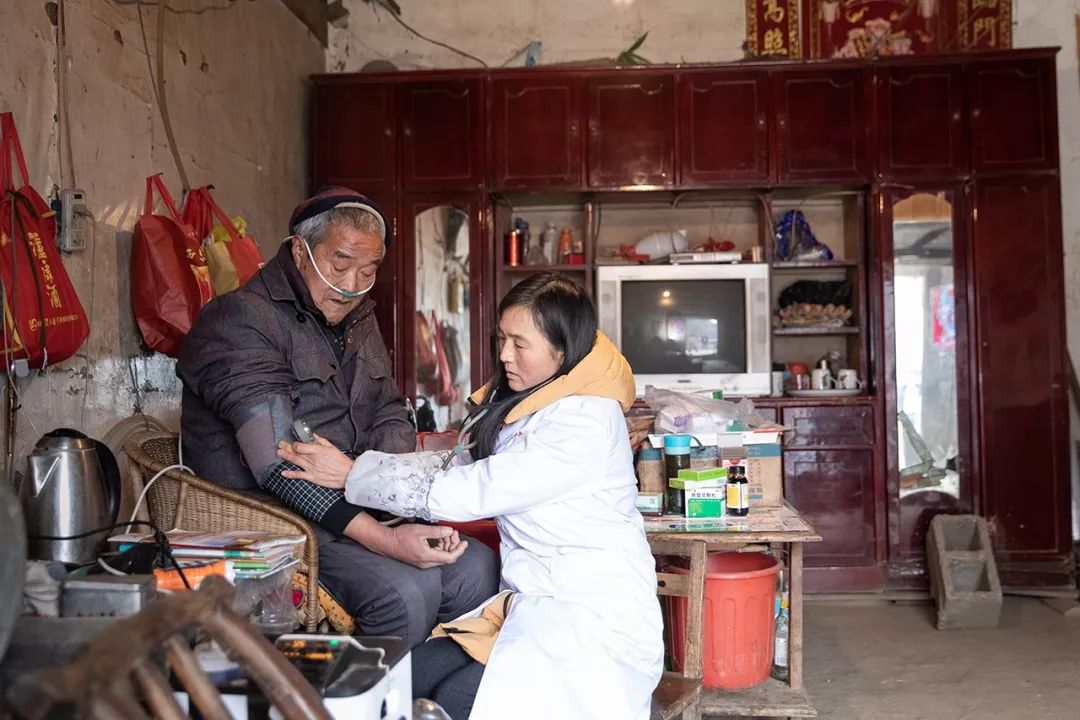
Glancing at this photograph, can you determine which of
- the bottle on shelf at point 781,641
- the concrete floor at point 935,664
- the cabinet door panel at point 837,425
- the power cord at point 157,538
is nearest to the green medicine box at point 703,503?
the bottle on shelf at point 781,641

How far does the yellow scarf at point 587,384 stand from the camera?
6.32 feet

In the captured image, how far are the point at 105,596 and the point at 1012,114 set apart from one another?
4702 mm


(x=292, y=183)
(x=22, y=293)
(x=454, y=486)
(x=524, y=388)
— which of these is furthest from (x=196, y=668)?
(x=292, y=183)

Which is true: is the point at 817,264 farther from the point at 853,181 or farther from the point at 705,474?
the point at 705,474

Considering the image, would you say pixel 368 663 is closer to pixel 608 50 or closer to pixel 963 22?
pixel 608 50

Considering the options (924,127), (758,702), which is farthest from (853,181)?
(758,702)

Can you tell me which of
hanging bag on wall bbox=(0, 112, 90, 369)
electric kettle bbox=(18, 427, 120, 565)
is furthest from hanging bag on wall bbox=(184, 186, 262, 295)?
electric kettle bbox=(18, 427, 120, 565)

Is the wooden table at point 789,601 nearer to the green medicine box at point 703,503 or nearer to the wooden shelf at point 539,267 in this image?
the green medicine box at point 703,503

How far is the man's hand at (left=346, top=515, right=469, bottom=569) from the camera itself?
1972 mm

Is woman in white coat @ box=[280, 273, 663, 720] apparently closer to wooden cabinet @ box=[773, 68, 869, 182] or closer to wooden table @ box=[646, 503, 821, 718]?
wooden table @ box=[646, 503, 821, 718]

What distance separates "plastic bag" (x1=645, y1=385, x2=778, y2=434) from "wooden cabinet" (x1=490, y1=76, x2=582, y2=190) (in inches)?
79.3

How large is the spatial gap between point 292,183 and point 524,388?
9.93 ft

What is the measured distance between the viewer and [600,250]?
17.6ft

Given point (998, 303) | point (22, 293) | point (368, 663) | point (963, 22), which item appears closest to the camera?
point (368, 663)
